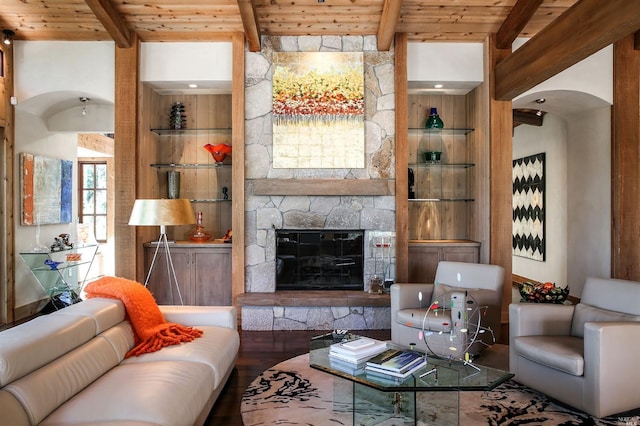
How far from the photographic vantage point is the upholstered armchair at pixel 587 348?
8.71 ft

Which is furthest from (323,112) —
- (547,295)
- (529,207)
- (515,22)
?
(529,207)

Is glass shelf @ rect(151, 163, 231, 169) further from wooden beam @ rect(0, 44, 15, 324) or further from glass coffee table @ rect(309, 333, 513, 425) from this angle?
glass coffee table @ rect(309, 333, 513, 425)

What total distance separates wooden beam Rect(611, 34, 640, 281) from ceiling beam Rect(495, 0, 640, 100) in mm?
1505

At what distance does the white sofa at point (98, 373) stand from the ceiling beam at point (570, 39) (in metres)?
3.57

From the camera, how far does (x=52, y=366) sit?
84.3 inches

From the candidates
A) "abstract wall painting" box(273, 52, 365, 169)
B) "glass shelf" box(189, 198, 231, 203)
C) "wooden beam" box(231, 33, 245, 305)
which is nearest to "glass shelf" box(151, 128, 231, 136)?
"wooden beam" box(231, 33, 245, 305)

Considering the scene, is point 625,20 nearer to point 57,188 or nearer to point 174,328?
point 174,328

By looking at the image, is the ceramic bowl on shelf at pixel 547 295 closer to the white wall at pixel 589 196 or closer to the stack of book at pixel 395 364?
the white wall at pixel 589 196

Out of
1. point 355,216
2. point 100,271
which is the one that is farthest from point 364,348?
point 100,271

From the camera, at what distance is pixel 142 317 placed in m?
3.03

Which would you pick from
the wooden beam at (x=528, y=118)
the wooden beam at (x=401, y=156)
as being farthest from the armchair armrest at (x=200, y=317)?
the wooden beam at (x=528, y=118)

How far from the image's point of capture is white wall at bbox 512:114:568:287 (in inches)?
261

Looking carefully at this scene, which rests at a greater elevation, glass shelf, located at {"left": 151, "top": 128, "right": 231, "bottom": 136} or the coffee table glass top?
glass shelf, located at {"left": 151, "top": 128, "right": 231, "bottom": 136}

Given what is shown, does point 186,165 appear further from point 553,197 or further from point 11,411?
point 553,197
